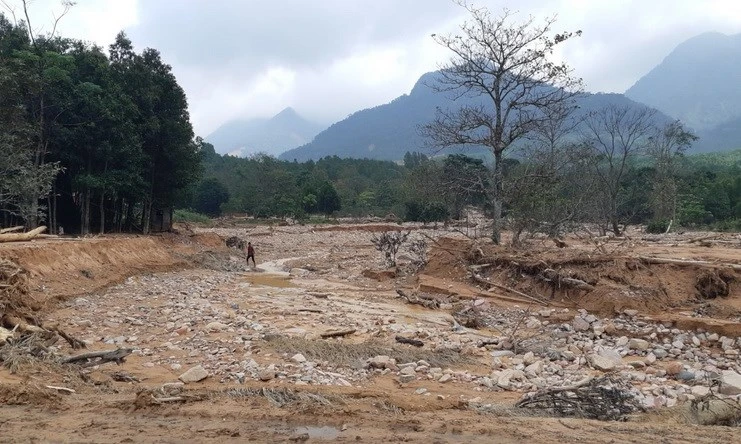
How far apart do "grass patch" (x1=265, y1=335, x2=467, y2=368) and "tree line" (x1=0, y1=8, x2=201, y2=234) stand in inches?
570

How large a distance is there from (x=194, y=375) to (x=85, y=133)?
1952cm

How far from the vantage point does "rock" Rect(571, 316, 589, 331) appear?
10.4 m

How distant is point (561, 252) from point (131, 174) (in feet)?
62.6

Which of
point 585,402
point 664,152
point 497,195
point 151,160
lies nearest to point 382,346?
point 585,402

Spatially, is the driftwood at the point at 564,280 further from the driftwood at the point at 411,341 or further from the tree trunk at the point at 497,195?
the driftwood at the point at 411,341

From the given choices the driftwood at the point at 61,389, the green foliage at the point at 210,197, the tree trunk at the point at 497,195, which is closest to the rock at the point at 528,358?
the driftwood at the point at 61,389

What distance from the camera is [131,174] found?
941 inches

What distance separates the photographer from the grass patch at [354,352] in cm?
804

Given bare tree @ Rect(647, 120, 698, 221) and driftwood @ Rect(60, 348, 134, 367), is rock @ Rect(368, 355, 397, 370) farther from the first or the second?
bare tree @ Rect(647, 120, 698, 221)

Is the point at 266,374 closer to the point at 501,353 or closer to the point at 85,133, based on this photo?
the point at 501,353

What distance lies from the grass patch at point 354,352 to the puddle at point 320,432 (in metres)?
2.86

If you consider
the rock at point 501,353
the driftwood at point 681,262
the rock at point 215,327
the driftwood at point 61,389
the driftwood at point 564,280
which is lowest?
the rock at point 501,353

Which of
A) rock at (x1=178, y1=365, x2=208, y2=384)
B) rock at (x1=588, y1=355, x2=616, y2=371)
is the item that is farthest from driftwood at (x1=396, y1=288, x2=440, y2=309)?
rock at (x1=178, y1=365, x2=208, y2=384)

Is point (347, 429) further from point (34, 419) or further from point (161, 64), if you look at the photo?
point (161, 64)
